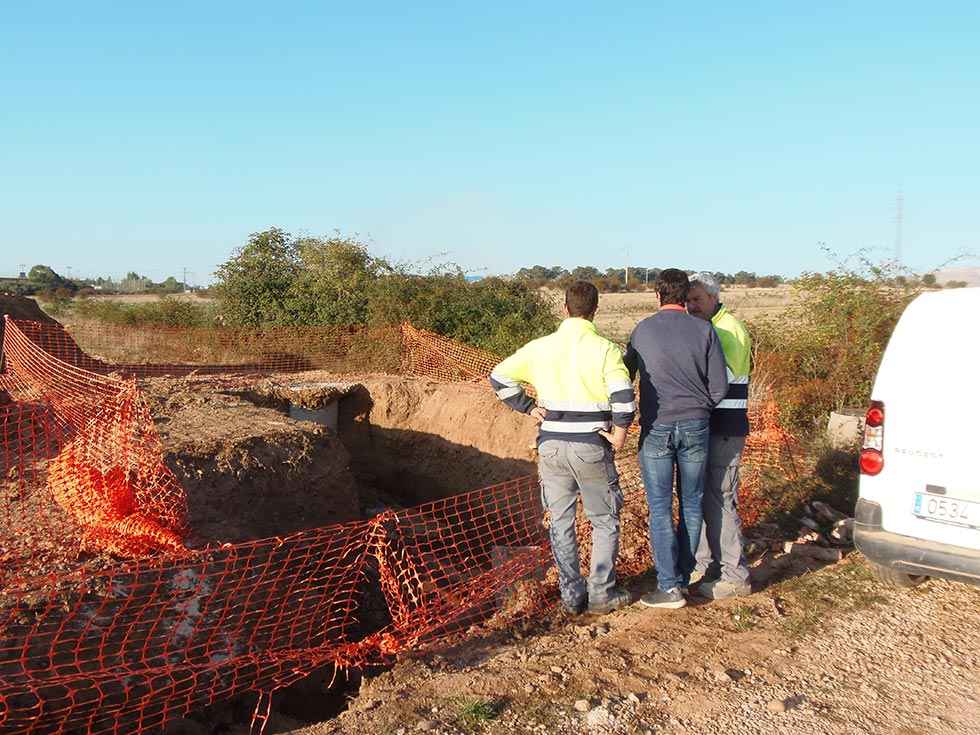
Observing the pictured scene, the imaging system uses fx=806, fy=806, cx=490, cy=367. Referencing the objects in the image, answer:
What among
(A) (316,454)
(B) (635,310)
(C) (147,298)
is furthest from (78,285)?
(A) (316,454)

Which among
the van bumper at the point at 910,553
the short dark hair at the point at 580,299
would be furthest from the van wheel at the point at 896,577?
the short dark hair at the point at 580,299

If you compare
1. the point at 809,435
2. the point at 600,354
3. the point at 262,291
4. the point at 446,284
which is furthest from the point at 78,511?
the point at 262,291

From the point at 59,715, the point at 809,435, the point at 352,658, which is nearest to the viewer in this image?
the point at 59,715

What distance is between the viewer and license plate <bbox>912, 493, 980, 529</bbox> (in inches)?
159

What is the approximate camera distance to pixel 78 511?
18.1ft

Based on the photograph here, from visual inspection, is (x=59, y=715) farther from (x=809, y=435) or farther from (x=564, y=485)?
(x=809, y=435)

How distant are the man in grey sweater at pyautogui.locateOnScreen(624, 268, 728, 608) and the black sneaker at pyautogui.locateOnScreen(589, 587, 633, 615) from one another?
129 mm

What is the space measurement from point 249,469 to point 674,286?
3.86 m

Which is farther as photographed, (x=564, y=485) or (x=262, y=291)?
(x=262, y=291)

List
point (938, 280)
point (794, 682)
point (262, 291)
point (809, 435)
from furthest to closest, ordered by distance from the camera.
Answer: point (262, 291)
point (938, 280)
point (809, 435)
point (794, 682)

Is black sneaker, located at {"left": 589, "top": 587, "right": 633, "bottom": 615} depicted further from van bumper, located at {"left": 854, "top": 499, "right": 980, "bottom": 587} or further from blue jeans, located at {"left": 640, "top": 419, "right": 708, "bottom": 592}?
van bumper, located at {"left": 854, "top": 499, "right": 980, "bottom": 587}

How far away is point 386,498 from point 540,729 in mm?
6966

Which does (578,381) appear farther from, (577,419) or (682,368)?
(682,368)

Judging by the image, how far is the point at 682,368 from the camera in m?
4.50
